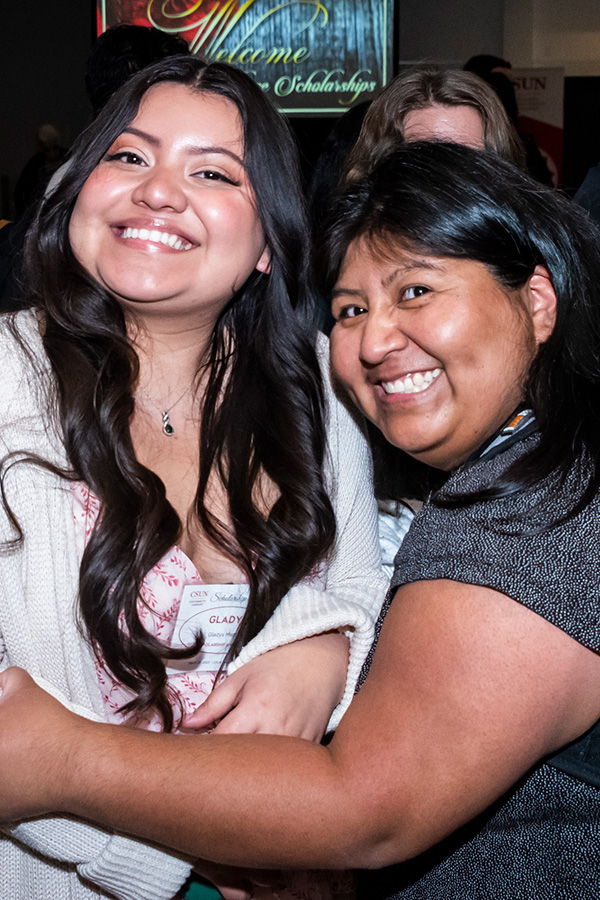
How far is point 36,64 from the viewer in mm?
6934

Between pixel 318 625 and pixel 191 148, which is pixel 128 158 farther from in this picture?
pixel 318 625

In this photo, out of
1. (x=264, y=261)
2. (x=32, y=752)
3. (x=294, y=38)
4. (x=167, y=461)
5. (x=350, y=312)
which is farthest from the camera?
(x=294, y=38)

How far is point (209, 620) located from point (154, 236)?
0.65m

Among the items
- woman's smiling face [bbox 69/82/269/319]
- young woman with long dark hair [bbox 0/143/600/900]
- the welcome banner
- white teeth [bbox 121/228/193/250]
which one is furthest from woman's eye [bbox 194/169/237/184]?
the welcome banner

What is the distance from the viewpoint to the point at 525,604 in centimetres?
92

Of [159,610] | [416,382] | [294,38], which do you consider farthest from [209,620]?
[294,38]

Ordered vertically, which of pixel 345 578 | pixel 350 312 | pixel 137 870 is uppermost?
pixel 350 312

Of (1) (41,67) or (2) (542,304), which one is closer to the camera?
(2) (542,304)

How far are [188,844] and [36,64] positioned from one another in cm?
719

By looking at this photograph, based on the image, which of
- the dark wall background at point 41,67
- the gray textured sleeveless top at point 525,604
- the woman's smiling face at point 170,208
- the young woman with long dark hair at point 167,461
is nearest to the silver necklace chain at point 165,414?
the young woman with long dark hair at point 167,461

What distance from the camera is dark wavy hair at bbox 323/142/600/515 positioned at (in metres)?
1.13

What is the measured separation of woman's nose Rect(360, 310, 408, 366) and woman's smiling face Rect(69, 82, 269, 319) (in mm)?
401

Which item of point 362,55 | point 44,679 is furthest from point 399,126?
point 362,55

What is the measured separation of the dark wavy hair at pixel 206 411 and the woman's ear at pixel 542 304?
561 millimetres
